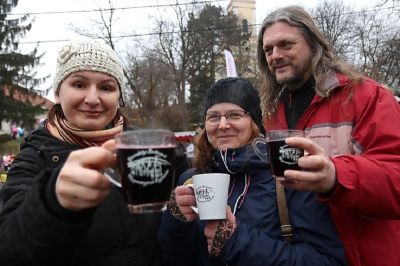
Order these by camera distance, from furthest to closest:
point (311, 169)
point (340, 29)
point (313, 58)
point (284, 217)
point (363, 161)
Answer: point (340, 29)
point (313, 58)
point (284, 217)
point (363, 161)
point (311, 169)

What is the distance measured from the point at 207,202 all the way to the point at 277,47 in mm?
1580

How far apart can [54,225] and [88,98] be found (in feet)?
2.39

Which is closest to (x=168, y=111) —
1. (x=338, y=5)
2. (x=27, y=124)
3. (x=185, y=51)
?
(x=185, y=51)

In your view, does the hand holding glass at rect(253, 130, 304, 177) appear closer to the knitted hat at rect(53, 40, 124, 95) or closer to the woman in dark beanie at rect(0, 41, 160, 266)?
the woman in dark beanie at rect(0, 41, 160, 266)

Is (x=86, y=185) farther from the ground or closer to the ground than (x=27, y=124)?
farther from the ground

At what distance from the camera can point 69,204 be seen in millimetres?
1308

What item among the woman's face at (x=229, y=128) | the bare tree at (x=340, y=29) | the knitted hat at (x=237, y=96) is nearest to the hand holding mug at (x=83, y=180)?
the woman's face at (x=229, y=128)

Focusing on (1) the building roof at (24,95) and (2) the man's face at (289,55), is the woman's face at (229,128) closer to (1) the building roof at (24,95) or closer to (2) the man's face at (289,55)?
(2) the man's face at (289,55)

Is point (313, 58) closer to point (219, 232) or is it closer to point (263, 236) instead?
point (263, 236)

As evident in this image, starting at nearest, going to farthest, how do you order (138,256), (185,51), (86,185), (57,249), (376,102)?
(86,185), (57,249), (138,256), (376,102), (185,51)

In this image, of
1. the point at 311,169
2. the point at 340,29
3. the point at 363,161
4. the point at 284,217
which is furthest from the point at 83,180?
the point at 340,29

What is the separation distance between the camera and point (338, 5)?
31.9m

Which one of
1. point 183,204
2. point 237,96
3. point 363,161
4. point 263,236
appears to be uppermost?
point 237,96

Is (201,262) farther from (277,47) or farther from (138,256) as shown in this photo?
(277,47)
